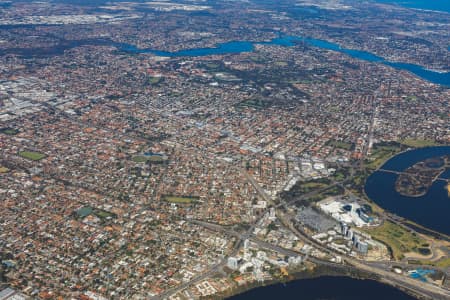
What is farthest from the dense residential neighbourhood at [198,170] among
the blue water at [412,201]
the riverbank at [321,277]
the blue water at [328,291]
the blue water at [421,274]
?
the blue water at [412,201]

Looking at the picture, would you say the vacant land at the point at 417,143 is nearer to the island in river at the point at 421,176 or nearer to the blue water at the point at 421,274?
the island in river at the point at 421,176

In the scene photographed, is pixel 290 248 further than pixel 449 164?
No

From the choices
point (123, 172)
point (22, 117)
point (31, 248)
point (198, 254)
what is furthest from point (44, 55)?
point (198, 254)

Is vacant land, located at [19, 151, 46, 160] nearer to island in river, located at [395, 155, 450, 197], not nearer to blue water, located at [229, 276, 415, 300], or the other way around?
blue water, located at [229, 276, 415, 300]

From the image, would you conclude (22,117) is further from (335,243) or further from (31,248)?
(335,243)

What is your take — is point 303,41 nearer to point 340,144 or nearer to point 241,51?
point 241,51

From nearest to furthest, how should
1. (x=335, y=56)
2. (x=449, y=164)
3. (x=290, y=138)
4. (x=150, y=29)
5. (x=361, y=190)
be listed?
(x=361, y=190) → (x=449, y=164) → (x=290, y=138) → (x=335, y=56) → (x=150, y=29)
